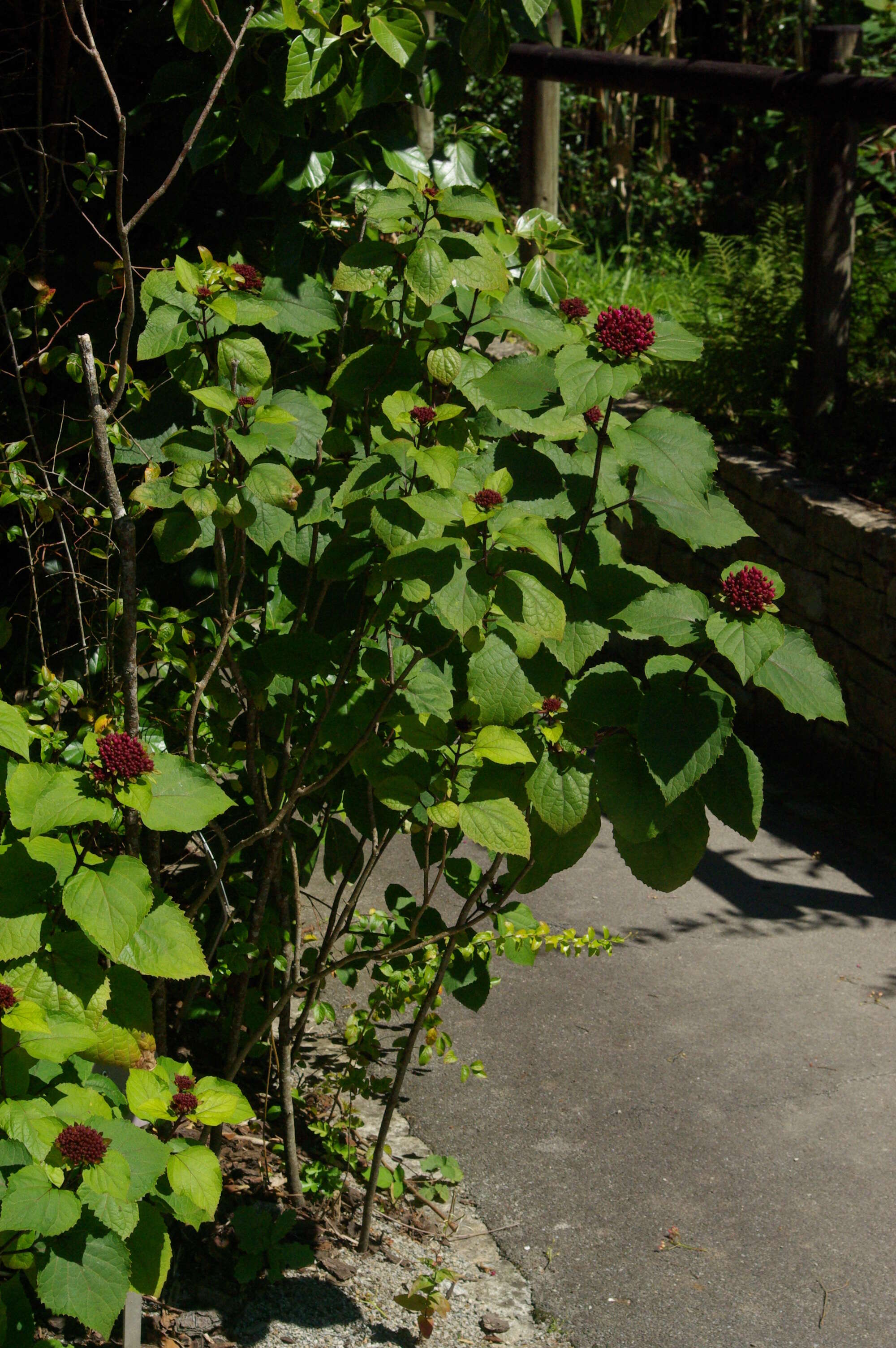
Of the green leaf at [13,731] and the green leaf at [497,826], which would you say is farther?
the green leaf at [497,826]

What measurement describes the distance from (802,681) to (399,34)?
4.49ft

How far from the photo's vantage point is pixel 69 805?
5.32ft

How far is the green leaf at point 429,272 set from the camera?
1928mm

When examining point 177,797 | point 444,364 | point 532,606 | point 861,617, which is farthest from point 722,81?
point 177,797

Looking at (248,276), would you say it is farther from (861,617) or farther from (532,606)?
(861,617)

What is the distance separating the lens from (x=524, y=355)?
2023 mm

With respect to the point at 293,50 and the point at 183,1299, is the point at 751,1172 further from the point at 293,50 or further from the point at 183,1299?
the point at 293,50

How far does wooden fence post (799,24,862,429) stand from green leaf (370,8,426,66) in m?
3.80

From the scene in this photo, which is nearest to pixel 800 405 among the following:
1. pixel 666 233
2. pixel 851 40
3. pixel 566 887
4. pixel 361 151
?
pixel 851 40

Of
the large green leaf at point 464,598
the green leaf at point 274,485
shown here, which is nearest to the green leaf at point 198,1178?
the large green leaf at point 464,598

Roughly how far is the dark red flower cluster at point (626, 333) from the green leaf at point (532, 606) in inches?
13.7

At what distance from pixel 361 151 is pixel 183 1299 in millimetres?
2297

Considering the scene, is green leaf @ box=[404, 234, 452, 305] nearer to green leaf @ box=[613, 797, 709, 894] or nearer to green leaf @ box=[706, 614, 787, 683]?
green leaf @ box=[706, 614, 787, 683]

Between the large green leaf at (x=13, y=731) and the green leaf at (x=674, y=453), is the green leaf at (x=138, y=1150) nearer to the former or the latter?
the large green leaf at (x=13, y=731)
